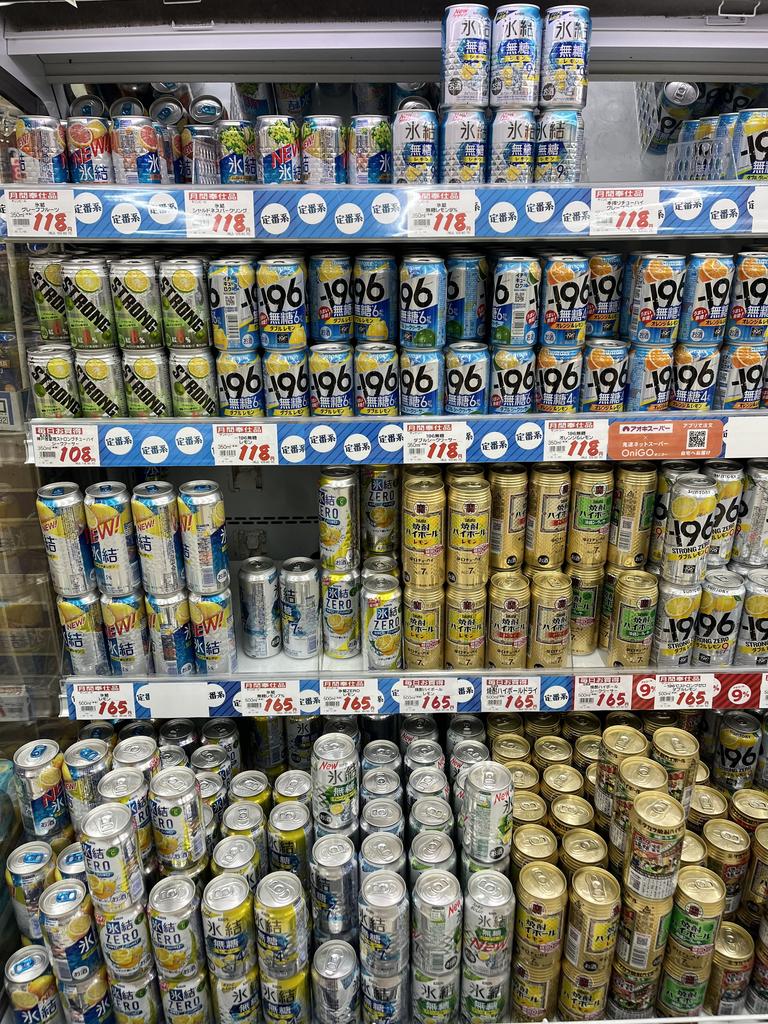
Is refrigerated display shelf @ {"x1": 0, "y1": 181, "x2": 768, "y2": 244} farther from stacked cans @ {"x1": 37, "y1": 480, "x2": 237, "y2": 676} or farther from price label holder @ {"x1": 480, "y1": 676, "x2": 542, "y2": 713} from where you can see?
price label holder @ {"x1": 480, "y1": 676, "x2": 542, "y2": 713}

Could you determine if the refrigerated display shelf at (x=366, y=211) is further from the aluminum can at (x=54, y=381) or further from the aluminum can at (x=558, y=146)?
the aluminum can at (x=54, y=381)

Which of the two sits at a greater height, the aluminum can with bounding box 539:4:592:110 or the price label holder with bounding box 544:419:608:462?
the aluminum can with bounding box 539:4:592:110

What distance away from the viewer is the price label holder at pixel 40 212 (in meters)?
1.42

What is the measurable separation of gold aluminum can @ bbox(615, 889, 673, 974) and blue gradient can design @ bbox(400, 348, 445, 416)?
1.00 meters

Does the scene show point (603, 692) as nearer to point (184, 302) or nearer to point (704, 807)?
point (704, 807)

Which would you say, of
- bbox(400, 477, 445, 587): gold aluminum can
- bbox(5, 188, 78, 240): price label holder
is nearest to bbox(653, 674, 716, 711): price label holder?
bbox(400, 477, 445, 587): gold aluminum can

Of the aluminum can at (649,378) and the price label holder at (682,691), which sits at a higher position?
the aluminum can at (649,378)

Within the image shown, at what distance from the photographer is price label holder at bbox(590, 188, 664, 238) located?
144 cm

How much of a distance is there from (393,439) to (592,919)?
97cm

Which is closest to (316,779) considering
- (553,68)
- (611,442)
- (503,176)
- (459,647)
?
(459,647)

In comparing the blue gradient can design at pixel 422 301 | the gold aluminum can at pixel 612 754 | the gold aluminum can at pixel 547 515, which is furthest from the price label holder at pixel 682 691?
the blue gradient can design at pixel 422 301

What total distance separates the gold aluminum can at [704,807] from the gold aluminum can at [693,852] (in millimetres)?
91

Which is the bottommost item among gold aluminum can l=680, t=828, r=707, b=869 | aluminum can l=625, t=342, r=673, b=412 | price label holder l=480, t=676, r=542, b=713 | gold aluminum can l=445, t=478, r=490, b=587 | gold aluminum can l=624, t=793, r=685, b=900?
gold aluminum can l=680, t=828, r=707, b=869

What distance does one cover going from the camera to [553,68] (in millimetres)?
1436
